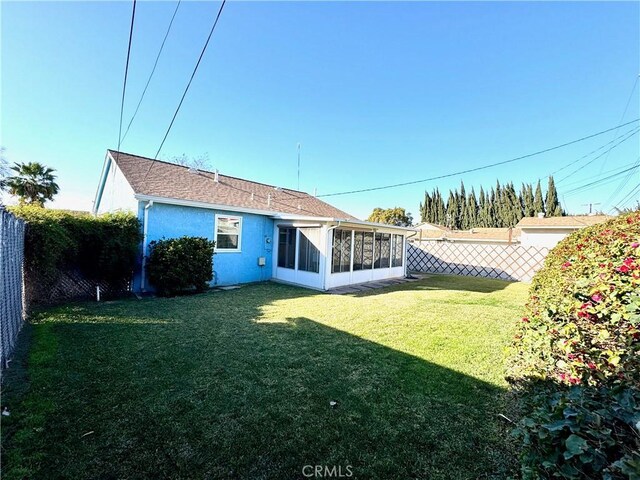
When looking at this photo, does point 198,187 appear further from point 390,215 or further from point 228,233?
point 390,215

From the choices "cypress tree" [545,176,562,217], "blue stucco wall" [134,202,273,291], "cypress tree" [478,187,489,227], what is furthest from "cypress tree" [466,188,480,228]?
"blue stucco wall" [134,202,273,291]

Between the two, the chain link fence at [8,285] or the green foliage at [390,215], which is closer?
the chain link fence at [8,285]

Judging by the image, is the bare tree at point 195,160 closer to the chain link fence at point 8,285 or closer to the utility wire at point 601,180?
the chain link fence at point 8,285

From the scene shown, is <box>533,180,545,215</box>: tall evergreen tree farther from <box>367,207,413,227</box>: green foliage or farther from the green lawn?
the green lawn

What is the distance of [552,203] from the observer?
110 feet

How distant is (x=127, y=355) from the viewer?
4.09 m

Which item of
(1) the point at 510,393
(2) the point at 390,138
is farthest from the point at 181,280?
(2) the point at 390,138

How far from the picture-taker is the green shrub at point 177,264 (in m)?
8.02

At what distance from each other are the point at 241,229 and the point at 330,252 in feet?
11.4

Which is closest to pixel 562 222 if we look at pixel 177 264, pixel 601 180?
pixel 601 180

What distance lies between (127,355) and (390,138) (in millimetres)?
15976

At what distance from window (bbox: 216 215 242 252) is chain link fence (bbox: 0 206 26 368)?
526 cm

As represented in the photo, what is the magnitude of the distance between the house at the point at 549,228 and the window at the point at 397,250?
11.1 m

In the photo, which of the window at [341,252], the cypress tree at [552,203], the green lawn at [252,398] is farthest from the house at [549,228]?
the green lawn at [252,398]
